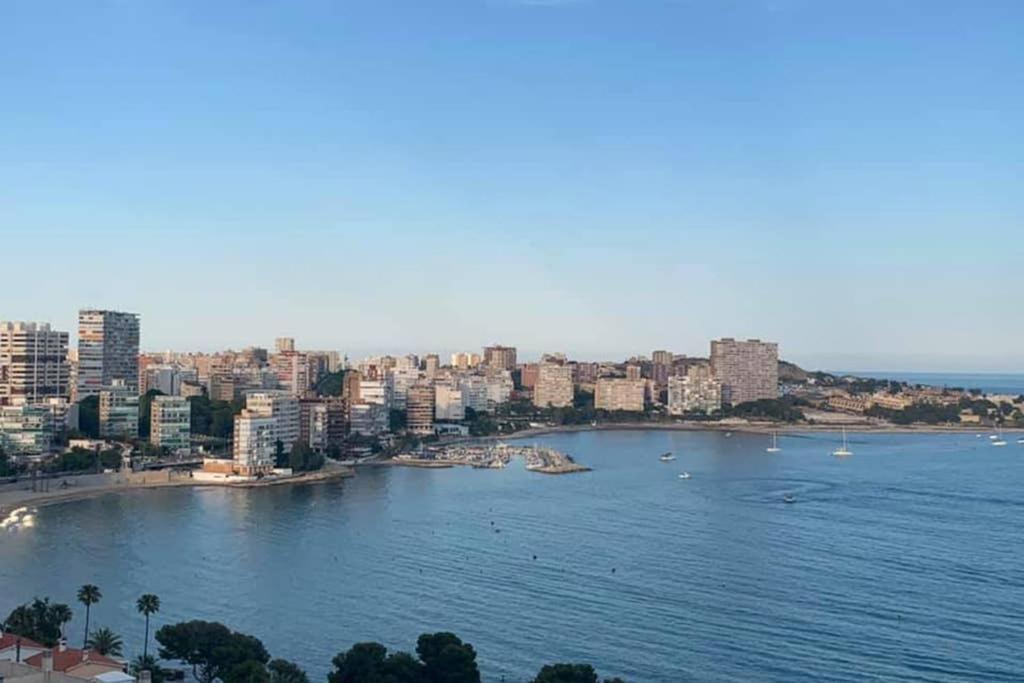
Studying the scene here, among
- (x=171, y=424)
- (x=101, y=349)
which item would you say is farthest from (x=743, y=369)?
(x=171, y=424)

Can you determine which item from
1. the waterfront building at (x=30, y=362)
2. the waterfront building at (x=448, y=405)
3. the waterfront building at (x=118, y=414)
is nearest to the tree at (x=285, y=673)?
the waterfront building at (x=118, y=414)

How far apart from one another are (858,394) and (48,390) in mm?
36624

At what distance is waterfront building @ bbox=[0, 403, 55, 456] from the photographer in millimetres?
22703

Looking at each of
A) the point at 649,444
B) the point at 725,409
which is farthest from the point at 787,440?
the point at 725,409

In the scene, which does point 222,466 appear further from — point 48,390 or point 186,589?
point 186,589

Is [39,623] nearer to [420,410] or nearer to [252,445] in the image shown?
[252,445]

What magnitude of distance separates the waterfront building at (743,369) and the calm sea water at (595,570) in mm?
25121

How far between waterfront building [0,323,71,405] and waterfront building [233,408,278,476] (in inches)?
282

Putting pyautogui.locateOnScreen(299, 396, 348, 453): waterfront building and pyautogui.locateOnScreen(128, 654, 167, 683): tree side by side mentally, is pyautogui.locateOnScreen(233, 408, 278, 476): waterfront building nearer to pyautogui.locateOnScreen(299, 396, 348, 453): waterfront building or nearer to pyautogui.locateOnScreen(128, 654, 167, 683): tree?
pyautogui.locateOnScreen(299, 396, 348, 453): waterfront building

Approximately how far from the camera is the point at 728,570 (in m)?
12.7

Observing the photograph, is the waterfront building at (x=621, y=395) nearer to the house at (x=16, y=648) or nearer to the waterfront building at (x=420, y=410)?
the waterfront building at (x=420, y=410)

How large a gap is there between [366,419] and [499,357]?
2792 cm

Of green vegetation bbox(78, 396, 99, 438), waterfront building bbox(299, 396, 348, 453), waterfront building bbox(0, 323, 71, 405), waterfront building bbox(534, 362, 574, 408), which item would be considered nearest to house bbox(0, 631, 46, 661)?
waterfront building bbox(299, 396, 348, 453)

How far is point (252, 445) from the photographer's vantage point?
2272 centimetres
